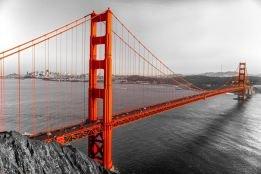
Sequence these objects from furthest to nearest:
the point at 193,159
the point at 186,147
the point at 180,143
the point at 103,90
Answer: the point at 180,143, the point at 186,147, the point at 193,159, the point at 103,90

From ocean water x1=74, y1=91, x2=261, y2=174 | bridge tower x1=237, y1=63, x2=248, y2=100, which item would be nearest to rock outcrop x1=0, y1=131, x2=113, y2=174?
ocean water x1=74, y1=91, x2=261, y2=174

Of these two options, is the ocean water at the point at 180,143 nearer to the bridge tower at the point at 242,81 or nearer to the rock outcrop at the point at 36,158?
the rock outcrop at the point at 36,158

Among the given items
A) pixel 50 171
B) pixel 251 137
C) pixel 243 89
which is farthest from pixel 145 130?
pixel 243 89

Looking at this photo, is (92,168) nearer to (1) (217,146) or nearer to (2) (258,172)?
(2) (258,172)

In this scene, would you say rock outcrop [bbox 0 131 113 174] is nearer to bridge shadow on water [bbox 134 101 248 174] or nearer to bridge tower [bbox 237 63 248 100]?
bridge shadow on water [bbox 134 101 248 174]

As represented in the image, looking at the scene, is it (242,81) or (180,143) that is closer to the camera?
(180,143)

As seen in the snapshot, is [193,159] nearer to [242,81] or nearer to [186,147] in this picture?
[186,147]

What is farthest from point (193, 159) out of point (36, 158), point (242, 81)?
point (242, 81)
